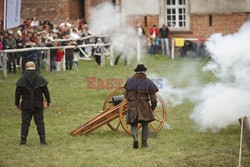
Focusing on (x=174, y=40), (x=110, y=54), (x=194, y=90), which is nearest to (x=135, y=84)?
(x=194, y=90)

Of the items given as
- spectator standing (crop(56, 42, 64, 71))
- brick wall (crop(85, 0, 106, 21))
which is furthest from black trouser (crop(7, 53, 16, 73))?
brick wall (crop(85, 0, 106, 21))

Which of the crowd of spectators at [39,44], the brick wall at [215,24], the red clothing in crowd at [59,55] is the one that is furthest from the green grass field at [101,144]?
the brick wall at [215,24]

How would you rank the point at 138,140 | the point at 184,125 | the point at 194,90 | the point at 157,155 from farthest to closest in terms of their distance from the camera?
the point at 194,90, the point at 184,125, the point at 138,140, the point at 157,155

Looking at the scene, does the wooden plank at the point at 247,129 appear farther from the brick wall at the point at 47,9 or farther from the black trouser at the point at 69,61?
the brick wall at the point at 47,9

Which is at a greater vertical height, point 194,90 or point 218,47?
point 218,47

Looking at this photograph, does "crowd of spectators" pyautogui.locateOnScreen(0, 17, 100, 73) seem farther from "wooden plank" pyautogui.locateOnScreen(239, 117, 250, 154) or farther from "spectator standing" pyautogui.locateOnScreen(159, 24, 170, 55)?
"wooden plank" pyautogui.locateOnScreen(239, 117, 250, 154)

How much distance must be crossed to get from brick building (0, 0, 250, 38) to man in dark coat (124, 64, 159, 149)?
69.1ft

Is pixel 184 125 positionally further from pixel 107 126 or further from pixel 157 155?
pixel 157 155

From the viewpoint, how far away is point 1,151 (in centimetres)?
1296

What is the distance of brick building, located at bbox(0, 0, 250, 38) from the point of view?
34.2 m

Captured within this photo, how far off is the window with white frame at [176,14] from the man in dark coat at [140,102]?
22.9 m

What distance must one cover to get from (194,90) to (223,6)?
14.5 metres

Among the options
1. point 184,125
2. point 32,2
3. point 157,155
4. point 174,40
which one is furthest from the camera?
point 32,2

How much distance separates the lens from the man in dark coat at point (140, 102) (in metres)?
12.9
